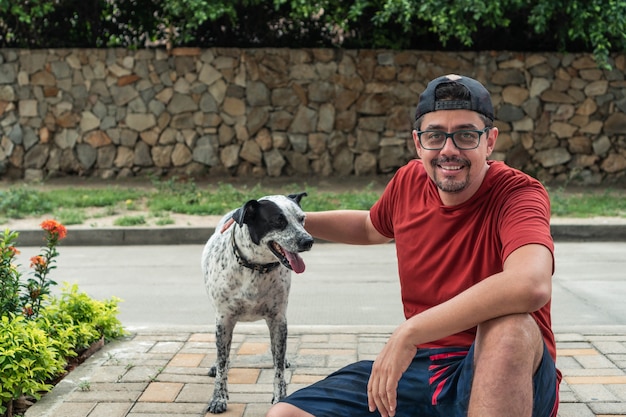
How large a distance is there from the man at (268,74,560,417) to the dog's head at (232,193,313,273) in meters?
0.59

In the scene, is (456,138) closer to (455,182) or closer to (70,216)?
(455,182)

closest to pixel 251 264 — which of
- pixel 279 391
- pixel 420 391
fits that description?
pixel 279 391

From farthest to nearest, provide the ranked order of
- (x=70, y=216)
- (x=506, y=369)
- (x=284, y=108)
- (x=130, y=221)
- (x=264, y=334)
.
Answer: (x=284, y=108) → (x=70, y=216) → (x=130, y=221) → (x=264, y=334) → (x=506, y=369)

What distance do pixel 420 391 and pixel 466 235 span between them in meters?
0.61

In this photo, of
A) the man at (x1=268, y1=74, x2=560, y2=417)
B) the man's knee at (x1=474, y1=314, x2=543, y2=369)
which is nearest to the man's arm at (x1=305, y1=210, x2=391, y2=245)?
the man at (x1=268, y1=74, x2=560, y2=417)

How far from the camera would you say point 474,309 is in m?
2.75

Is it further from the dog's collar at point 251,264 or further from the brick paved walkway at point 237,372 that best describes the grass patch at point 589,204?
the dog's collar at point 251,264

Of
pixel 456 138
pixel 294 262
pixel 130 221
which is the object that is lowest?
pixel 130 221

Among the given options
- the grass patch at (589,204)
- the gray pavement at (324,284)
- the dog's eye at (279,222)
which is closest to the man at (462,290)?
the dog's eye at (279,222)

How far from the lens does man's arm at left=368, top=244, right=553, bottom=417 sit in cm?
271

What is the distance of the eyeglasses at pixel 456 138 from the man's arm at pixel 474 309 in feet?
1.73

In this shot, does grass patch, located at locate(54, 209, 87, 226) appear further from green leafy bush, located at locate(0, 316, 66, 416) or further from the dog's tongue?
the dog's tongue

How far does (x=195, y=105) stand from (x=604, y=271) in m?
8.93

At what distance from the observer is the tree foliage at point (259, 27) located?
14508 millimetres
